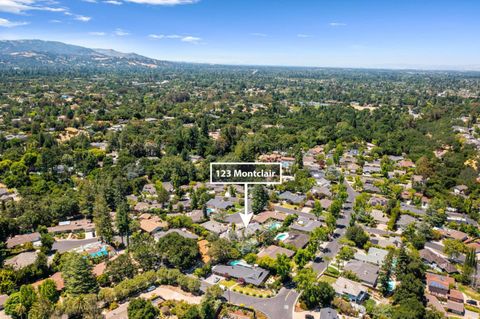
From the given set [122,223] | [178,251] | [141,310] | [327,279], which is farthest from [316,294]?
[122,223]

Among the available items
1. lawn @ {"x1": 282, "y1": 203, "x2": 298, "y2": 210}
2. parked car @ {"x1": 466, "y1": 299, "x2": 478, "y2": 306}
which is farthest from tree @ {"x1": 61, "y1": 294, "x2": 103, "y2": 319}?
parked car @ {"x1": 466, "y1": 299, "x2": 478, "y2": 306}

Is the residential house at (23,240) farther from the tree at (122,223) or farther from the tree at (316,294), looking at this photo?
the tree at (316,294)

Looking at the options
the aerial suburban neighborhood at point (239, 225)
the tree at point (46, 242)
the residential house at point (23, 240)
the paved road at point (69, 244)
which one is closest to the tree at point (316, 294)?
the aerial suburban neighborhood at point (239, 225)

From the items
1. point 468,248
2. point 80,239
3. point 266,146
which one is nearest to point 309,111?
point 266,146

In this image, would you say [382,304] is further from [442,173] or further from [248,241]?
[442,173]

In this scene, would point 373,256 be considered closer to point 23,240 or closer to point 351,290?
point 351,290
